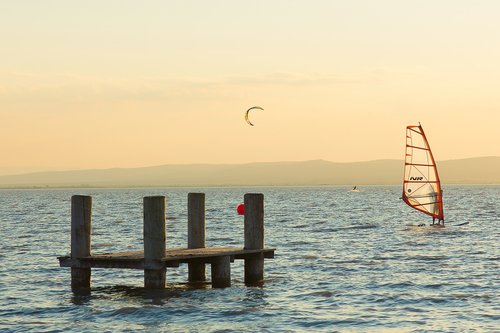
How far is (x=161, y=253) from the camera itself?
70.1 feet

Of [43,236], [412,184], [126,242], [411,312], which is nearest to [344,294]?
[411,312]

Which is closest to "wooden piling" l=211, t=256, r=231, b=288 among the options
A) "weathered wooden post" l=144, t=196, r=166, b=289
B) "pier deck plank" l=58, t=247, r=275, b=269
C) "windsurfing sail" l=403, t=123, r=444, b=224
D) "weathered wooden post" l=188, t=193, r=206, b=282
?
"pier deck plank" l=58, t=247, r=275, b=269

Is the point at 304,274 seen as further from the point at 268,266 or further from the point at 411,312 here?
the point at 411,312

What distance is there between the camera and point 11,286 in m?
24.6

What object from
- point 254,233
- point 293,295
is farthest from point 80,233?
point 293,295

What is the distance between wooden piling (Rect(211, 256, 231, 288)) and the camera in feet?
76.6

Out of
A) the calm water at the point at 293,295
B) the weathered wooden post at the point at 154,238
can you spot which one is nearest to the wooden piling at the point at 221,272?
the calm water at the point at 293,295

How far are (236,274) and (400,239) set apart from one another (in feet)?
62.3

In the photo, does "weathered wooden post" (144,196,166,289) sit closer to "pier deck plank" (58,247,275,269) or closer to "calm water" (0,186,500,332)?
"pier deck plank" (58,247,275,269)

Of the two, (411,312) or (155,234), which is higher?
(155,234)

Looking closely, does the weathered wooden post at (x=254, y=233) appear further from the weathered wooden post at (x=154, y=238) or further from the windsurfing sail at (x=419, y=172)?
the windsurfing sail at (x=419, y=172)

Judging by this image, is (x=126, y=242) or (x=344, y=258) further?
(x=126, y=242)

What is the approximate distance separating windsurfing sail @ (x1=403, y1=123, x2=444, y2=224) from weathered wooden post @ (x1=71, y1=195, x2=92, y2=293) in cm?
3751

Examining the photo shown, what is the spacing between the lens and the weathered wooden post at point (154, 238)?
69.9 ft
